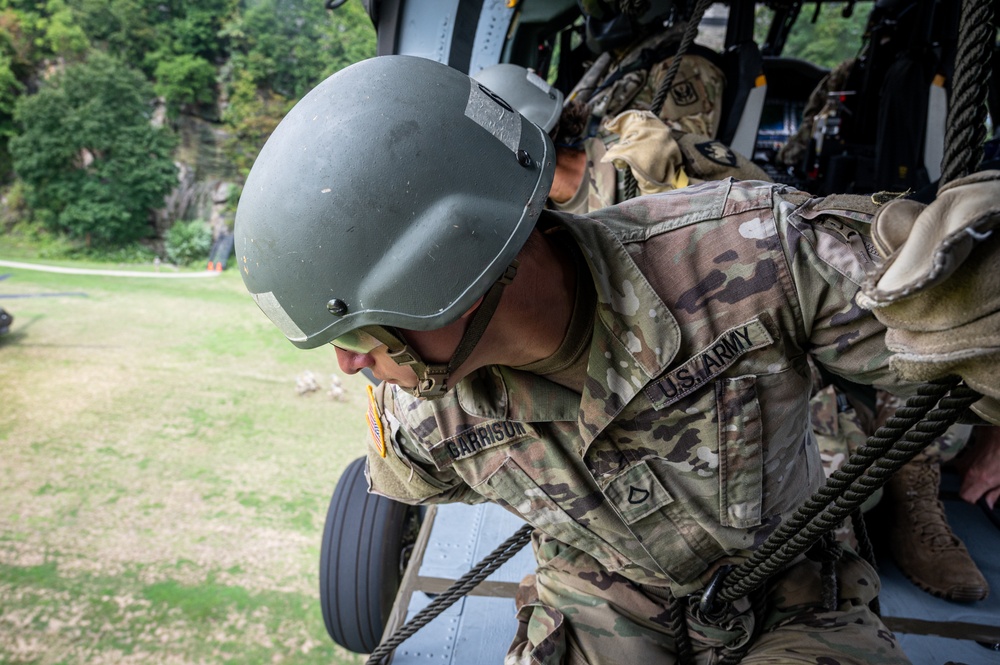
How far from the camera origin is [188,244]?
16.5 metres

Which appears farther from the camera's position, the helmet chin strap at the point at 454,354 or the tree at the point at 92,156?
the tree at the point at 92,156

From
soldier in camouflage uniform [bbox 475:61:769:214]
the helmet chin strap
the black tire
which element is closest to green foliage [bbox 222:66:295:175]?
soldier in camouflage uniform [bbox 475:61:769:214]

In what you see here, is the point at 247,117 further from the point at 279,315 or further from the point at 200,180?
the point at 279,315

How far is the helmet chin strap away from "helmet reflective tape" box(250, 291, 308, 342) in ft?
0.53

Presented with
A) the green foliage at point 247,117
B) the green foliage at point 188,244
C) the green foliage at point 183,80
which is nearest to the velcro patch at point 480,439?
the green foliage at point 188,244

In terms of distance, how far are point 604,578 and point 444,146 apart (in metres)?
1.05

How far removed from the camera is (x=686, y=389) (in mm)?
1214

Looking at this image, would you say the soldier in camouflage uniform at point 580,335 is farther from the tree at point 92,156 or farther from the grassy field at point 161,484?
the tree at point 92,156

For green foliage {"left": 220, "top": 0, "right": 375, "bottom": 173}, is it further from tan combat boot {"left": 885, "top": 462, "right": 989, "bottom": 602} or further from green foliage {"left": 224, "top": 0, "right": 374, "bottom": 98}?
tan combat boot {"left": 885, "top": 462, "right": 989, "bottom": 602}

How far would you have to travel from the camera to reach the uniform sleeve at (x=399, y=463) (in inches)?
58.4

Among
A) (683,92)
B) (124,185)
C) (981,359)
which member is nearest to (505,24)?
(683,92)

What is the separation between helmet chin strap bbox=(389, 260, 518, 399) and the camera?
1.11 metres

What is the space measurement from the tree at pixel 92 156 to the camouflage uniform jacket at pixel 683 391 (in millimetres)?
17896

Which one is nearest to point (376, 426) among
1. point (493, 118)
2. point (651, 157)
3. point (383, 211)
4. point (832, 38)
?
point (383, 211)
